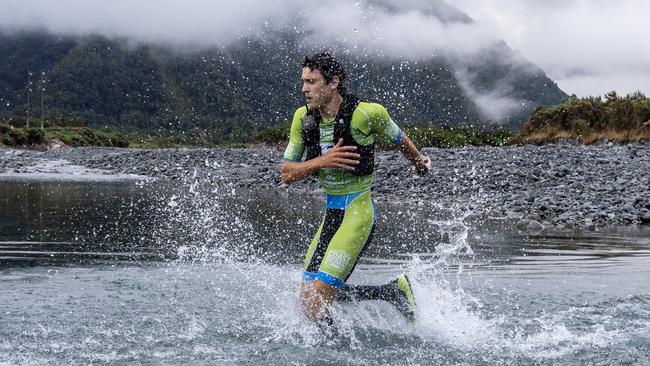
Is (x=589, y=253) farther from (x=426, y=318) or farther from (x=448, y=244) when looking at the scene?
(x=426, y=318)

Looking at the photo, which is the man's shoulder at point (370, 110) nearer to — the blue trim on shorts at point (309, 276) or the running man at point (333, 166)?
the running man at point (333, 166)

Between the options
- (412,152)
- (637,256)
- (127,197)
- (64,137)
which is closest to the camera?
(412,152)

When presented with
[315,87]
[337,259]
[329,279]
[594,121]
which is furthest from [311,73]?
[594,121]

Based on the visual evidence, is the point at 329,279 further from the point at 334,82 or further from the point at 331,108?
the point at 334,82

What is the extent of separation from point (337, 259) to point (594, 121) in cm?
3163

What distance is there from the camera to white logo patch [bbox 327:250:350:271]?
6.52 m

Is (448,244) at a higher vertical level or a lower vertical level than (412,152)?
lower

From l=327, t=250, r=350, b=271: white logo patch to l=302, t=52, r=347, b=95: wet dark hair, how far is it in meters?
1.56

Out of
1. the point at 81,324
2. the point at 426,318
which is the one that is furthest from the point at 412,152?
the point at 81,324

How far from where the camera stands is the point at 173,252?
475 inches

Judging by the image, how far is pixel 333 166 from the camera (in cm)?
629

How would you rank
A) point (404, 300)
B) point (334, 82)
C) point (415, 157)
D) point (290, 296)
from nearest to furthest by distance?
point (334, 82) < point (415, 157) < point (404, 300) < point (290, 296)

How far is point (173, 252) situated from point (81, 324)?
5.03m

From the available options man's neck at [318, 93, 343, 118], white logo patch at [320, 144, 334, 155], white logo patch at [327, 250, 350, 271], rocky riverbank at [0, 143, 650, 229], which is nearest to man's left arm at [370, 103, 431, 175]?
man's neck at [318, 93, 343, 118]
